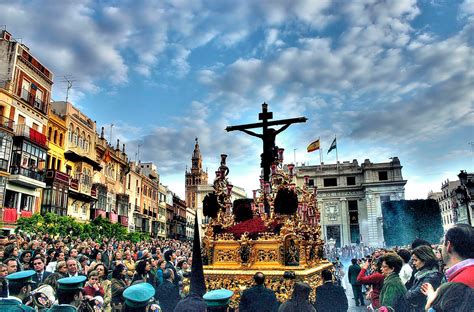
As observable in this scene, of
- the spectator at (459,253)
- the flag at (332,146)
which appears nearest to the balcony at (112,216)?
the flag at (332,146)

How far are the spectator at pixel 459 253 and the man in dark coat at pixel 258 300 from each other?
3.42 m

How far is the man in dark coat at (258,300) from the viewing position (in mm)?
5828

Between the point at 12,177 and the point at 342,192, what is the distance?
164 feet

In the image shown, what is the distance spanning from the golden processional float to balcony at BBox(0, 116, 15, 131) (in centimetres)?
2319

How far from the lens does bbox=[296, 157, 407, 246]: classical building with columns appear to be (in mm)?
56156

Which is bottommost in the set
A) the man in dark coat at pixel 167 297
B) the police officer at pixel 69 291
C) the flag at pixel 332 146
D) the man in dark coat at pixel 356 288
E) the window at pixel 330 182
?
the man in dark coat at pixel 356 288

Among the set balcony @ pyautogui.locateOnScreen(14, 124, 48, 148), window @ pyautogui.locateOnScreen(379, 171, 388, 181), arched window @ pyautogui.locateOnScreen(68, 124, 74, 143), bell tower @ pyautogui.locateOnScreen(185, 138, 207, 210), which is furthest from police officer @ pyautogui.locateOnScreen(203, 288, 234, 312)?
bell tower @ pyautogui.locateOnScreen(185, 138, 207, 210)

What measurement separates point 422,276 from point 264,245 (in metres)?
3.97

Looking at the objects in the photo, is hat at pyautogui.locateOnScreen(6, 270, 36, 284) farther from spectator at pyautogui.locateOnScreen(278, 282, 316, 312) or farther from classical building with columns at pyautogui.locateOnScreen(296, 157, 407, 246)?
classical building with columns at pyautogui.locateOnScreen(296, 157, 407, 246)

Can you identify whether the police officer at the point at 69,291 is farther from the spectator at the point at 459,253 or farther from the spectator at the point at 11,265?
the spectator at the point at 459,253

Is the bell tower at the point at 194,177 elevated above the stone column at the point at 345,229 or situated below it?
above

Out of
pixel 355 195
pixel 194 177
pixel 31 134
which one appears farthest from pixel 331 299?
pixel 194 177

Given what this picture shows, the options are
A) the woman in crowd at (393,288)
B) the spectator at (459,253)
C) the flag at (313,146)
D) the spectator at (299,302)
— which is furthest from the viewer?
the flag at (313,146)

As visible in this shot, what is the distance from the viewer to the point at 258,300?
5898 millimetres
